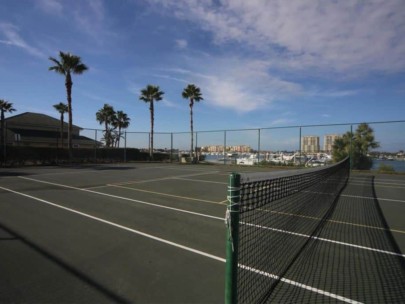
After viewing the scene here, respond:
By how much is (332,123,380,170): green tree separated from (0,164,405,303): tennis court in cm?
1599

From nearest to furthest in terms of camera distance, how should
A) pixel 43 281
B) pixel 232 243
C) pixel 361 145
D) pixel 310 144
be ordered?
pixel 232 243 < pixel 43 281 < pixel 361 145 < pixel 310 144

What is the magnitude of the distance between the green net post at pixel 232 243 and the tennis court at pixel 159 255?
1.07 meters

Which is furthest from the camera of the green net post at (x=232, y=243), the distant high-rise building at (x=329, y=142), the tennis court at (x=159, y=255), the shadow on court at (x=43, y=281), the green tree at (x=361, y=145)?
the distant high-rise building at (x=329, y=142)

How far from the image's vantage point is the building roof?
45828 mm

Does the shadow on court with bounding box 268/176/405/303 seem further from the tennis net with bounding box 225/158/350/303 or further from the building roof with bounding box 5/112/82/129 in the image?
the building roof with bounding box 5/112/82/129

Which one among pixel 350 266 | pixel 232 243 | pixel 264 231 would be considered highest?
pixel 232 243

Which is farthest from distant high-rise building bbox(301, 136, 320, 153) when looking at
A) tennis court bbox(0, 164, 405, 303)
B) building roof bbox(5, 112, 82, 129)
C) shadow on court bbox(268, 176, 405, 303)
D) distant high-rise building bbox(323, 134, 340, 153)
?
building roof bbox(5, 112, 82, 129)

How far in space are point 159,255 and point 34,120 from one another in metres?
49.4

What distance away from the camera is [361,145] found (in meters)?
25.4

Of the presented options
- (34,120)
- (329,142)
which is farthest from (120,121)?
(329,142)

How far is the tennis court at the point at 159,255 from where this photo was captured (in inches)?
167

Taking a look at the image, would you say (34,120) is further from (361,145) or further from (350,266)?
(350,266)

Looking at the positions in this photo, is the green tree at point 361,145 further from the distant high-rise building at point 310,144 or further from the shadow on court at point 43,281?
the shadow on court at point 43,281

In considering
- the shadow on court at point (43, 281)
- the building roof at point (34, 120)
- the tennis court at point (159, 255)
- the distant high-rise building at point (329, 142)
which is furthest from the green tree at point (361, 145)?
the building roof at point (34, 120)
